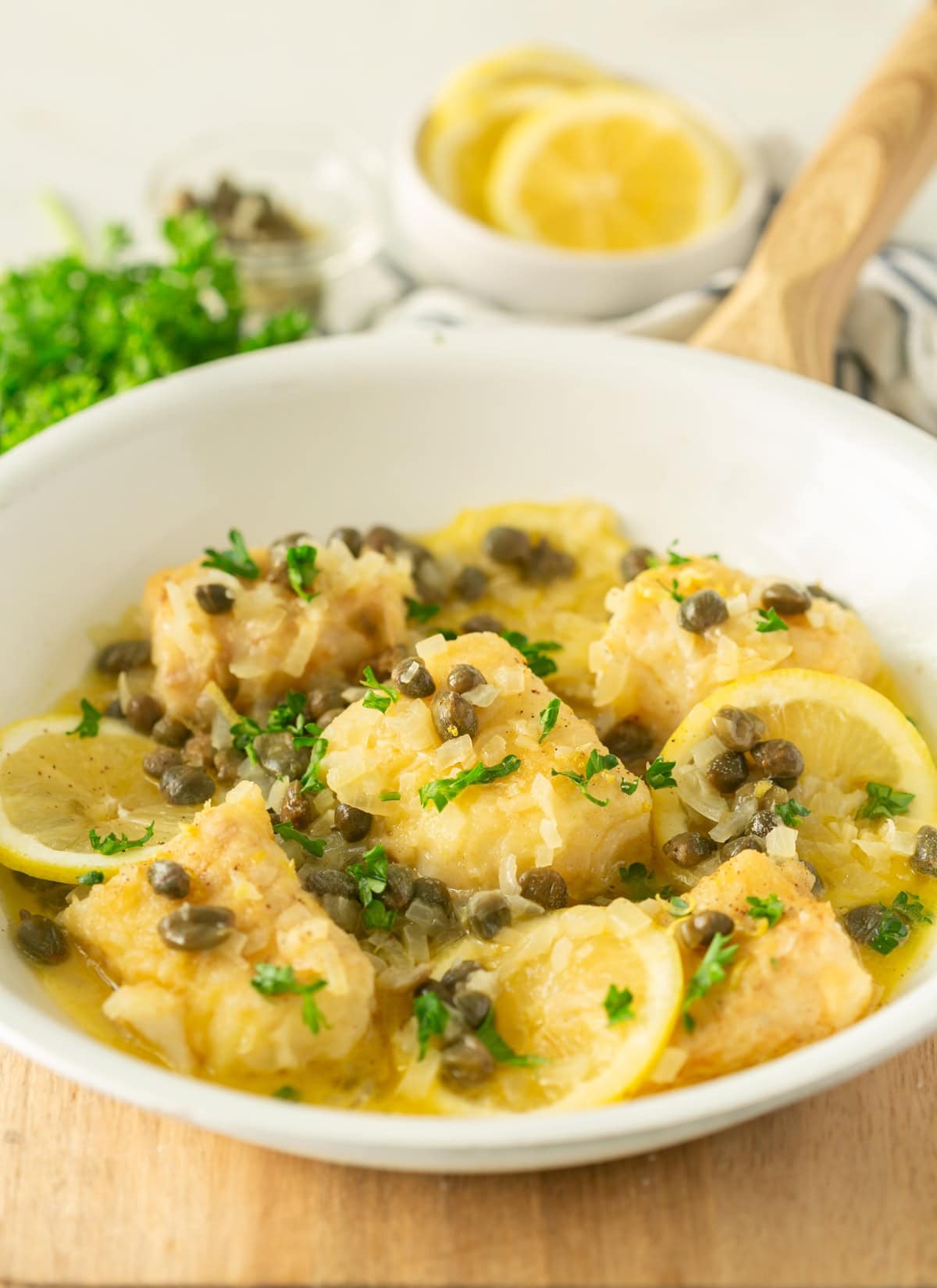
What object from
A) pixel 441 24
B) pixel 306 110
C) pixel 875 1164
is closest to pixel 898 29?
pixel 441 24

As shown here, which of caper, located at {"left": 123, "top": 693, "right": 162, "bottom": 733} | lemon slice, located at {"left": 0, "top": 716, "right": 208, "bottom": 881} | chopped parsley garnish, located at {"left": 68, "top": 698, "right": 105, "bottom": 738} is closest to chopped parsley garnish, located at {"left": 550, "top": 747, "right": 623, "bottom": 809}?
lemon slice, located at {"left": 0, "top": 716, "right": 208, "bottom": 881}

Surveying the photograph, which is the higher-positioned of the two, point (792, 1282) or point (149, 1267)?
point (792, 1282)

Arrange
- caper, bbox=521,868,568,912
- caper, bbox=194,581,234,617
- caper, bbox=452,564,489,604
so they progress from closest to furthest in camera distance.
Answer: caper, bbox=521,868,568,912 < caper, bbox=194,581,234,617 < caper, bbox=452,564,489,604

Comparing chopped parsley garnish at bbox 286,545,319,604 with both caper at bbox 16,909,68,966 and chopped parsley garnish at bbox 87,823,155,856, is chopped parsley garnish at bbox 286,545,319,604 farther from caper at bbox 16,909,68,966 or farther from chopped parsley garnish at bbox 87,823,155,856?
caper at bbox 16,909,68,966

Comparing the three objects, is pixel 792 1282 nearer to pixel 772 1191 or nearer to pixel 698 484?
pixel 772 1191

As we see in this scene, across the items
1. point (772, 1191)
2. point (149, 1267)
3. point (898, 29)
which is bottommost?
A: point (149, 1267)

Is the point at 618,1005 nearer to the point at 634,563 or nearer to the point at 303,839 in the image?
the point at 303,839

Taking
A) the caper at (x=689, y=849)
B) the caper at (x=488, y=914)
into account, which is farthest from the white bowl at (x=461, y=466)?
the caper at (x=488, y=914)
